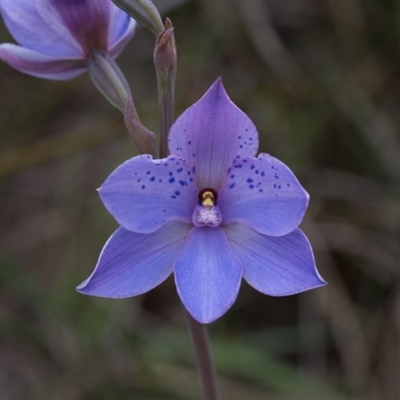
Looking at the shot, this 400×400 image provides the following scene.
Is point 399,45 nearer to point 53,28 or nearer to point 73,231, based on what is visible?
point 73,231

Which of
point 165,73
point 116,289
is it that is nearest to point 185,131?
point 165,73

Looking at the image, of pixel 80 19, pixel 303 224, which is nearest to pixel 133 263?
pixel 80 19

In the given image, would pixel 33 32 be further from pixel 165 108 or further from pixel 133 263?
pixel 133 263

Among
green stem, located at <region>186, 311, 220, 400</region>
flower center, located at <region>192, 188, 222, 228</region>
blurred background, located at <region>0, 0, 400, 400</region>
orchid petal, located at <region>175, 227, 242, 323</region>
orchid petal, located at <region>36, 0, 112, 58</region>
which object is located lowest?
blurred background, located at <region>0, 0, 400, 400</region>

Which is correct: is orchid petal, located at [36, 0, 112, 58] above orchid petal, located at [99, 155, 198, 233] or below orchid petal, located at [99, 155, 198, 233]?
above

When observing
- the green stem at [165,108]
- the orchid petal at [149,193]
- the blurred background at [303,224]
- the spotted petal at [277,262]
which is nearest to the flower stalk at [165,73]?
the green stem at [165,108]

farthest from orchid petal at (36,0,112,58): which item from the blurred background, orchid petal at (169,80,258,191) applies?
the blurred background

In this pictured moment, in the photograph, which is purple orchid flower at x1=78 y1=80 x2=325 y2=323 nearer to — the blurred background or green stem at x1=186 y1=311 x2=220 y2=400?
green stem at x1=186 y1=311 x2=220 y2=400
